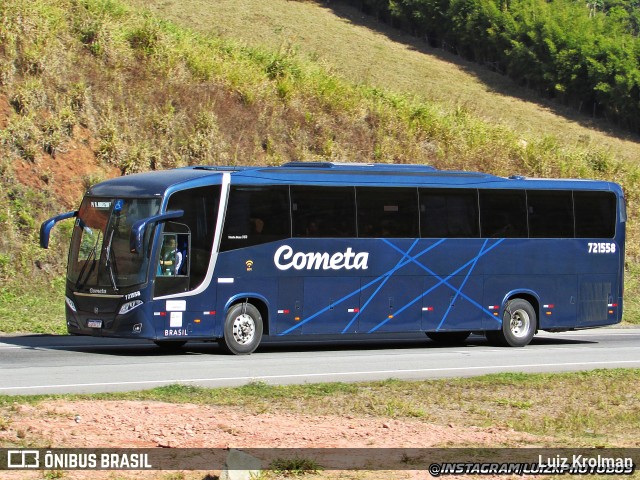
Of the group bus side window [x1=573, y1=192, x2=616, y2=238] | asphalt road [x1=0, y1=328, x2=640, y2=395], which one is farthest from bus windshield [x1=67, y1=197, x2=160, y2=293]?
bus side window [x1=573, y1=192, x2=616, y2=238]

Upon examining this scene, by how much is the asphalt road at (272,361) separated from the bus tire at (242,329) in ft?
1.33

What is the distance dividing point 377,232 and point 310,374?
6.02 metres

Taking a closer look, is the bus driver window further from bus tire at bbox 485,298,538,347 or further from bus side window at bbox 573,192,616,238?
bus side window at bbox 573,192,616,238

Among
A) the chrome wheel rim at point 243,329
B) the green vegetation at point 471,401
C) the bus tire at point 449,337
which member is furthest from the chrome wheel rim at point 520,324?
the green vegetation at point 471,401

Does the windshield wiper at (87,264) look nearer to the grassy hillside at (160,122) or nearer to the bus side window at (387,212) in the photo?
the grassy hillside at (160,122)

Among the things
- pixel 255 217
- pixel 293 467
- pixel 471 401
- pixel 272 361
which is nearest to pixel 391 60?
pixel 255 217

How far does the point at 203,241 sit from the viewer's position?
858 inches

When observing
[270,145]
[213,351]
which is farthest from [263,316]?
[270,145]

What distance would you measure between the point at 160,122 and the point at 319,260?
16.7 m

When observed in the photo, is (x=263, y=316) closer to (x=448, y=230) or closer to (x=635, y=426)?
(x=448, y=230)

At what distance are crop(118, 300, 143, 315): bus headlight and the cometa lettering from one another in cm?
314

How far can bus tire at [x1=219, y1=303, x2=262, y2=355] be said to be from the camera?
72.7 feet

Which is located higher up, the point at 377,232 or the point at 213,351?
the point at 377,232

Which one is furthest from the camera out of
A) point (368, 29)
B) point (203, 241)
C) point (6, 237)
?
point (368, 29)
